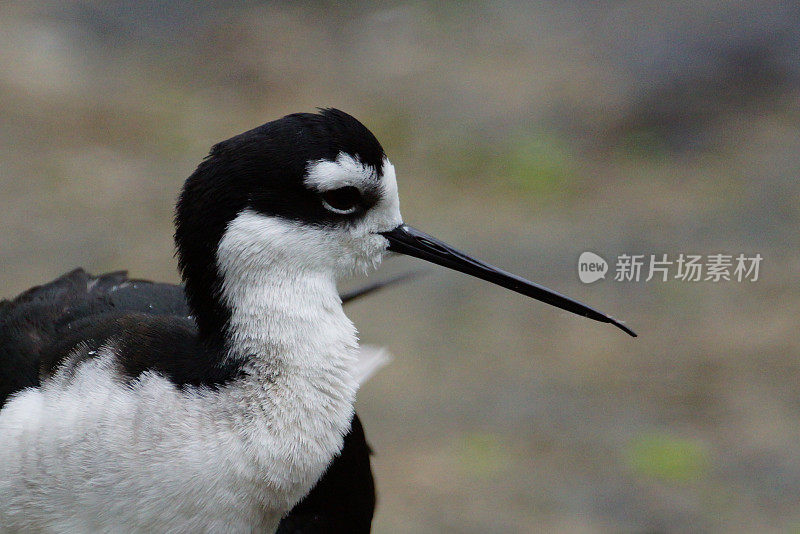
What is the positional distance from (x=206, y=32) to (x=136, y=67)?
57 centimetres

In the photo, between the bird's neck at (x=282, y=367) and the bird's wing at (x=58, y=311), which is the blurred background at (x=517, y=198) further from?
the bird's neck at (x=282, y=367)

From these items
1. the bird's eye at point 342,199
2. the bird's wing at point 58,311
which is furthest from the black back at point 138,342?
the bird's eye at point 342,199

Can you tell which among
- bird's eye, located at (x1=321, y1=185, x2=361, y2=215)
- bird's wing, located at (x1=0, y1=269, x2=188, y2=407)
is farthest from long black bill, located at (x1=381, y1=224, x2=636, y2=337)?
bird's wing, located at (x1=0, y1=269, x2=188, y2=407)

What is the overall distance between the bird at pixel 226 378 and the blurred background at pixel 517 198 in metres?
2.24

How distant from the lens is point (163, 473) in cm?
226

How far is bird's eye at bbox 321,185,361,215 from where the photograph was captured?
2.38 metres

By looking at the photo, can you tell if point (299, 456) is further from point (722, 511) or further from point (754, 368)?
point (754, 368)

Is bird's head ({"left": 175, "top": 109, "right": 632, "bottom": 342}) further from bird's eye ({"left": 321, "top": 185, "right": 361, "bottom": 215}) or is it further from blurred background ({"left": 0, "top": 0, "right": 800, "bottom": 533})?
→ blurred background ({"left": 0, "top": 0, "right": 800, "bottom": 533})

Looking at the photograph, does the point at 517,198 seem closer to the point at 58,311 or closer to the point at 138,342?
the point at 58,311

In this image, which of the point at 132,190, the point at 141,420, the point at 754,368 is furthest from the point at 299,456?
the point at 132,190

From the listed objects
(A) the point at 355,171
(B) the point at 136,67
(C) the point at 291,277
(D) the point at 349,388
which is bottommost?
(D) the point at 349,388

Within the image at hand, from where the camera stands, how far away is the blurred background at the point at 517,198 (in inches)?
185

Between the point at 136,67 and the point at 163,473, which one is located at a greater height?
the point at 136,67

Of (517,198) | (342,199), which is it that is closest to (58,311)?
(342,199)
